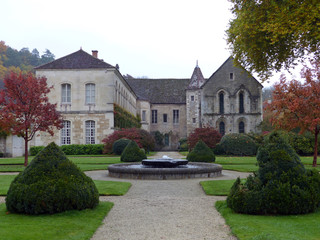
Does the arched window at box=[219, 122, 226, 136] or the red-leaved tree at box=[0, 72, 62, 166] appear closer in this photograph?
the red-leaved tree at box=[0, 72, 62, 166]

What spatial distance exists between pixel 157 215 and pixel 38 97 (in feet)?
47.3

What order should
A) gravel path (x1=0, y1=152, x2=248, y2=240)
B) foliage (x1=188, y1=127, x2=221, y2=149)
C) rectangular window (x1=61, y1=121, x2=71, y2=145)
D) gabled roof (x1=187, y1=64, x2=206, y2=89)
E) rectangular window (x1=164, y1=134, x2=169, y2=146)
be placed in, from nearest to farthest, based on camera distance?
gravel path (x1=0, y1=152, x2=248, y2=240), foliage (x1=188, y1=127, x2=221, y2=149), rectangular window (x1=61, y1=121, x2=71, y2=145), gabled roof (x1=187, y1=64, x2=206, y2=89), rectangular window (x1=164, y1=134, x2=169, y2=146)

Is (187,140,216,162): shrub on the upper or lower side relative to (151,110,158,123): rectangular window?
lower

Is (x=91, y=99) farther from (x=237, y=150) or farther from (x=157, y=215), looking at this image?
(x=157, y=215)

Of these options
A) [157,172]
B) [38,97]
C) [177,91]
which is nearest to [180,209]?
[157,172]

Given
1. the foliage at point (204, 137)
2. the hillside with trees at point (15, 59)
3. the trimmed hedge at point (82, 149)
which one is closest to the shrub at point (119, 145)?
the trimmed hedge at point (82, 149)

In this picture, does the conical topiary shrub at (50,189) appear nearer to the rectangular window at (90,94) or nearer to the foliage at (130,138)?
the foliage at (130,138)

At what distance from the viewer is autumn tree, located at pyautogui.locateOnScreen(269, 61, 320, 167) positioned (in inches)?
711

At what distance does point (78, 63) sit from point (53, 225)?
29.6m

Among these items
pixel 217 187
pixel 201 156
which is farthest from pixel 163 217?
pixel 201 156

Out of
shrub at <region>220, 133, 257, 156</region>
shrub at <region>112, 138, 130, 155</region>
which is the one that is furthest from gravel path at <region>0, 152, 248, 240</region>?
shrub at <region>220, 133, 257, 156</region>

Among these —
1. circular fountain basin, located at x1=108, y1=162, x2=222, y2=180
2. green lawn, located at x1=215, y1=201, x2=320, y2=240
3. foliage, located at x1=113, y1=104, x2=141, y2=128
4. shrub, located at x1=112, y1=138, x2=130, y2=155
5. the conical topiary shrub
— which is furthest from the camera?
foliage, located at x1=113, y1=104, x2=141, y2=128

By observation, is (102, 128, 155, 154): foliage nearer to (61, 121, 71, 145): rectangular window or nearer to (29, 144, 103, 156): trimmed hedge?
(29, 144, 103, 156): trimmed hedge

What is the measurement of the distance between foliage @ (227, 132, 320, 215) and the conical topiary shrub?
3.14 meters
